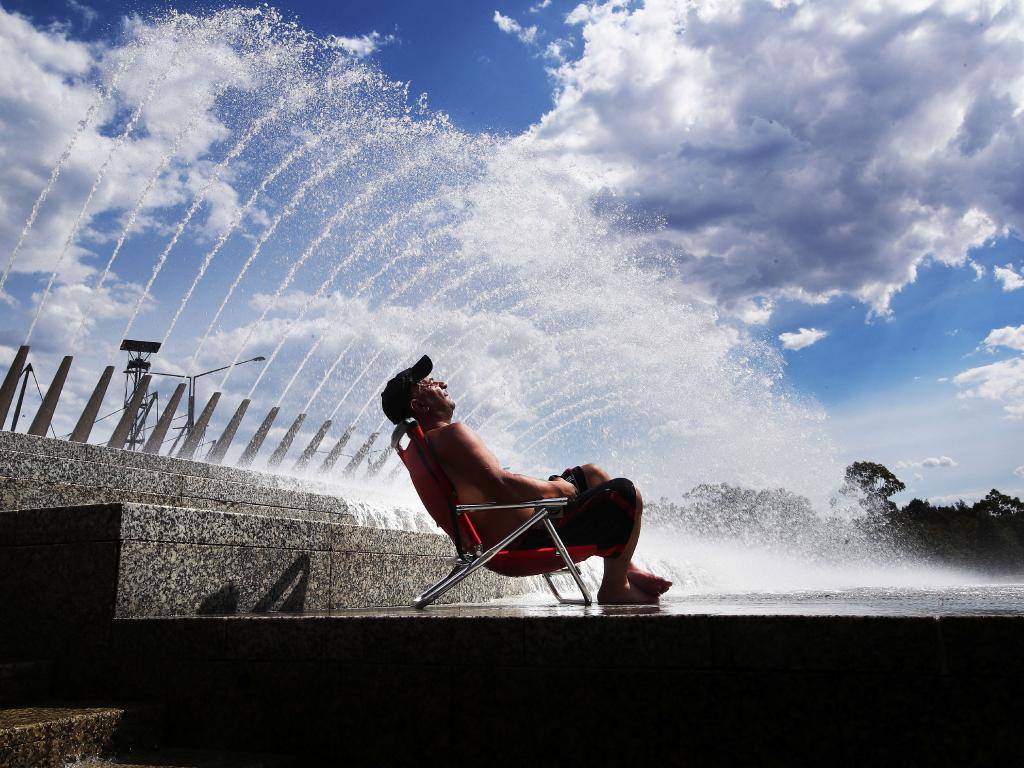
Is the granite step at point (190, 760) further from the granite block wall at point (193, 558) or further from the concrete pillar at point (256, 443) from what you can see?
the concrete pillar at point (256, 443)

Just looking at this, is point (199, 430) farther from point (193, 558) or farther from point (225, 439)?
point (193, 558)

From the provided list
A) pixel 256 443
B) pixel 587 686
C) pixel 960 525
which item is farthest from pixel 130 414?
pixel 960 525

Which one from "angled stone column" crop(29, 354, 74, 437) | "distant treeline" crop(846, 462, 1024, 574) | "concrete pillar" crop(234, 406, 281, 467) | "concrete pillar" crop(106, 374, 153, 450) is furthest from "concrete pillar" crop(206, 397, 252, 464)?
"distant treeline" crop(846, 462, 1024, 574)

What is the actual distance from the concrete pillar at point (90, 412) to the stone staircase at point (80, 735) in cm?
1174

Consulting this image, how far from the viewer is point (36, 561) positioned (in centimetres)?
432

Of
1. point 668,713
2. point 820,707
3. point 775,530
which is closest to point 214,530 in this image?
point 668,713

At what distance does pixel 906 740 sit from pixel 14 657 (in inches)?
169

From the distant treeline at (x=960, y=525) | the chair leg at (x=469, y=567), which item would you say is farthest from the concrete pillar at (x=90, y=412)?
the distant treeline at (x=960, y=525)

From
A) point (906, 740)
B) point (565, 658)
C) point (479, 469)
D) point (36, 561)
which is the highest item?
point (479, 469)

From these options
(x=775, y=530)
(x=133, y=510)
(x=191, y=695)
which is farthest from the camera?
(x=775, y=530)

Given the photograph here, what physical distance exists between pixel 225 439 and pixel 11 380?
8.54 meters

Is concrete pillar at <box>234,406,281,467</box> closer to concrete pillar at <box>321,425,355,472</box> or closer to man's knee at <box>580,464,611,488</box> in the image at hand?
concrete pillar at <box>321,425,355,472</box>

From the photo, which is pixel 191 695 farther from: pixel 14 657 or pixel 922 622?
pixel 922 622

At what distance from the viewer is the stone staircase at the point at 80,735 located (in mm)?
3020
